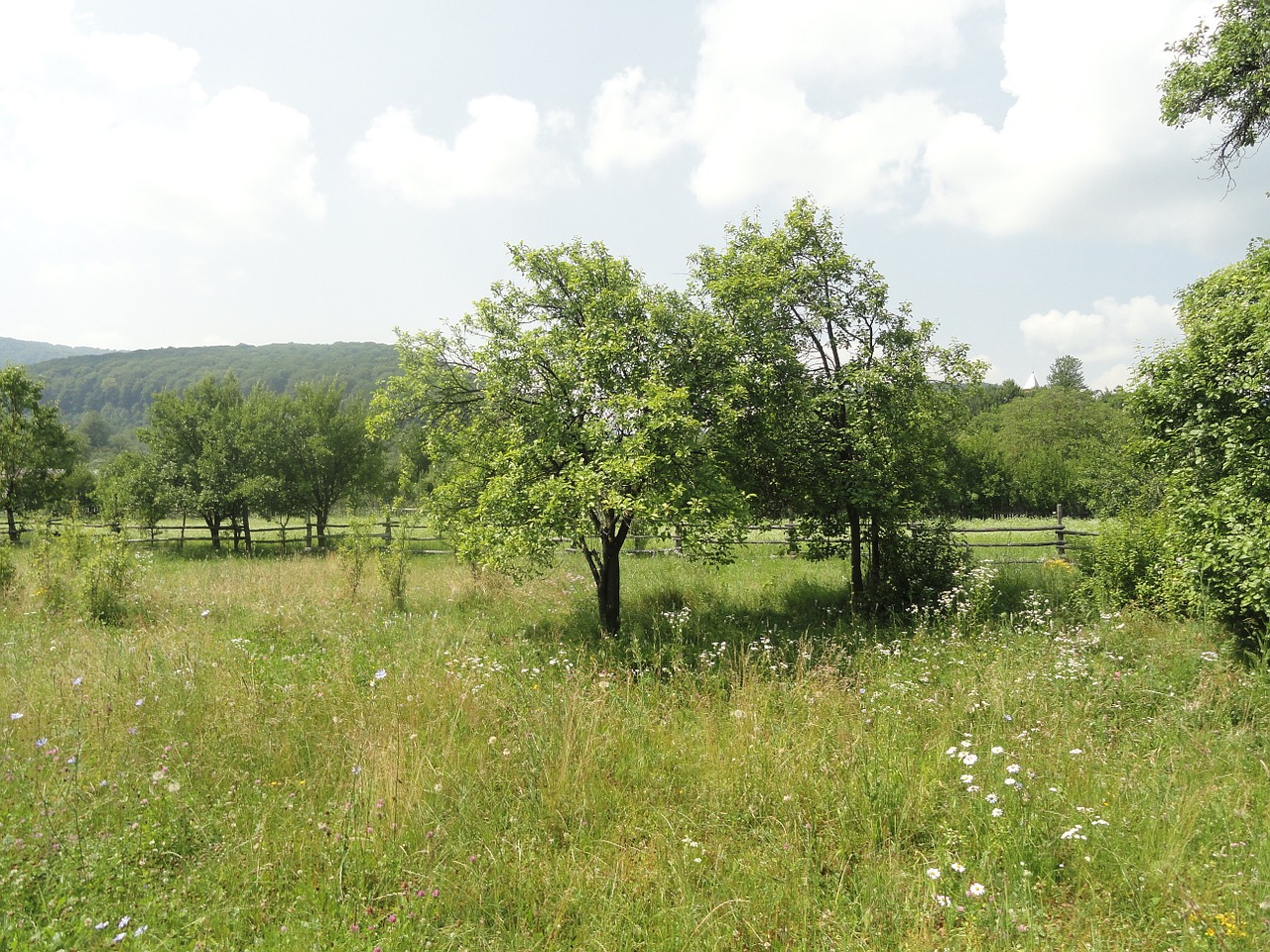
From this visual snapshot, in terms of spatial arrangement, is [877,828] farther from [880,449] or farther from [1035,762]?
[880,449]

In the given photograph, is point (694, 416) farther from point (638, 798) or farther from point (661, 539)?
point (638, 798)

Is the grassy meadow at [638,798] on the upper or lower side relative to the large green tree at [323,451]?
lower

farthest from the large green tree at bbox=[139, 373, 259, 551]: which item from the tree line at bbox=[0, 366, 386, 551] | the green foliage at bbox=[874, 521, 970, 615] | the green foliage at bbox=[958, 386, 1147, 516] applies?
the green foliage at bbox=[958, 386, 1147, 516]

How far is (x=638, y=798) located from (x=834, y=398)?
725 cm

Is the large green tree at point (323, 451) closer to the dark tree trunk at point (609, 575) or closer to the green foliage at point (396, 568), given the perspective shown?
the green foliage at point (396, 568)

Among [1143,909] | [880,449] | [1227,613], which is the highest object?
[880,449]

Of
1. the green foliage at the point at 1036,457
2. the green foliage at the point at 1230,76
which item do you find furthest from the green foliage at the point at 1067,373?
the green foliage at the point at 1230,76

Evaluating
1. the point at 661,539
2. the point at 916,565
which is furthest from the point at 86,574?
the point at 916,565

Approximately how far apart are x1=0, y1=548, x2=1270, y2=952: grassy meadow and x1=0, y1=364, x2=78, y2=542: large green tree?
23.4 metres

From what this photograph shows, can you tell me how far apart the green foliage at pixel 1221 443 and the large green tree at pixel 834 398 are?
102 inches

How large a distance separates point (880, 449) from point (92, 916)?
9.84 metres

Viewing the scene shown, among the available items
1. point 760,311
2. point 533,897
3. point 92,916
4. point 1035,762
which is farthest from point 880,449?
point 92,916

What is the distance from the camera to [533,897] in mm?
3357

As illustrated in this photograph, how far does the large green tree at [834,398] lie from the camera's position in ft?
31.6
